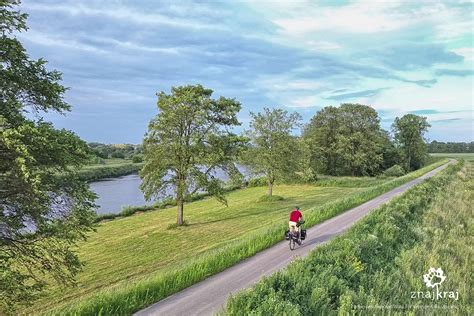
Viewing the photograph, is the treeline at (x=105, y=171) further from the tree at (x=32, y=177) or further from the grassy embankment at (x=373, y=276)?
the grassy embankment at (x=373, y=276)

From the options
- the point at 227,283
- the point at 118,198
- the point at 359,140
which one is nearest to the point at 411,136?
the point at 359,140

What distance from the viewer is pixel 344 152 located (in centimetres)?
8588

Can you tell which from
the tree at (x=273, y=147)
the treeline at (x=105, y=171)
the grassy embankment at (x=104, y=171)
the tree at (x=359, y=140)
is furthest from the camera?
the grassy embankment at (x=104, y=171)

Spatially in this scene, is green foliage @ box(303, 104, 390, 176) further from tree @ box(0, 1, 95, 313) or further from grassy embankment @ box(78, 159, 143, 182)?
tree @ box(0, 1, 95, 313)

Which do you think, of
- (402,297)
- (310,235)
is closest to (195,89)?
(310,235)

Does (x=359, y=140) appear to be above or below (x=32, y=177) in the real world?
above

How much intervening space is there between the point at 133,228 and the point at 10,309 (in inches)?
919

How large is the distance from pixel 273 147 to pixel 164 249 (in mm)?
28211

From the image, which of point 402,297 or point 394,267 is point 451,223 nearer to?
point 394,267

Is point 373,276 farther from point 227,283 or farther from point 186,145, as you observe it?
point 186,145

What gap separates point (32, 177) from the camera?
1255cm

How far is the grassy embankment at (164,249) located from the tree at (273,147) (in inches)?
178

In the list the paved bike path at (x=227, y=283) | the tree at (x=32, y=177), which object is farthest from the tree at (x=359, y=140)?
the tree at (x=32, y=177)

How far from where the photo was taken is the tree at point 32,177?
12.5 metres
